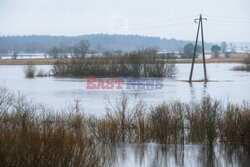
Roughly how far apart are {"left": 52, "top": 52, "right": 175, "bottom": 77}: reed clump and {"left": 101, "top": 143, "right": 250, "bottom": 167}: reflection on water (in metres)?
42.7

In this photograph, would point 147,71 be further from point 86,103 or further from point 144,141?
point 144,141

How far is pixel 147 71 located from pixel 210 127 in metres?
43.0

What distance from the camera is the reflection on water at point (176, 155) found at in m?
12.3

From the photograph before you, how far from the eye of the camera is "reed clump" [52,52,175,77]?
188 ft

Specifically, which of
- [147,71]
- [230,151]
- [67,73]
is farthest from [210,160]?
[67,73]

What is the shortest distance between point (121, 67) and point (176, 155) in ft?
150

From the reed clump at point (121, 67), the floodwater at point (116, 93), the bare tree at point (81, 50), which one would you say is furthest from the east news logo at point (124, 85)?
the bare tree at point (81, 50)

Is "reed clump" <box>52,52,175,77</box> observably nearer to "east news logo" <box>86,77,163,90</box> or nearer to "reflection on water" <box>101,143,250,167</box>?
"east news logo" <box>86,77,163,90</box>

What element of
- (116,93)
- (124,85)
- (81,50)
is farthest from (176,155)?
(81,50)

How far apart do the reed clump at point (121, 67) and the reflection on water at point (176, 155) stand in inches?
1680

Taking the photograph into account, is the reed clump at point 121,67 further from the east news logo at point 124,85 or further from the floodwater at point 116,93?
the floodwater at point 116,93

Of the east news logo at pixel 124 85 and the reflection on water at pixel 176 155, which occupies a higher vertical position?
the reflection on water at pixel 176 155

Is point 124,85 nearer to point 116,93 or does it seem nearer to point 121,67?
point 116,93

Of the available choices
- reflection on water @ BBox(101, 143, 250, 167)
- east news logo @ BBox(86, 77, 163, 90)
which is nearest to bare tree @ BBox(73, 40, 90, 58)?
east news logo @ BBox(86, 77, 163, 90)
